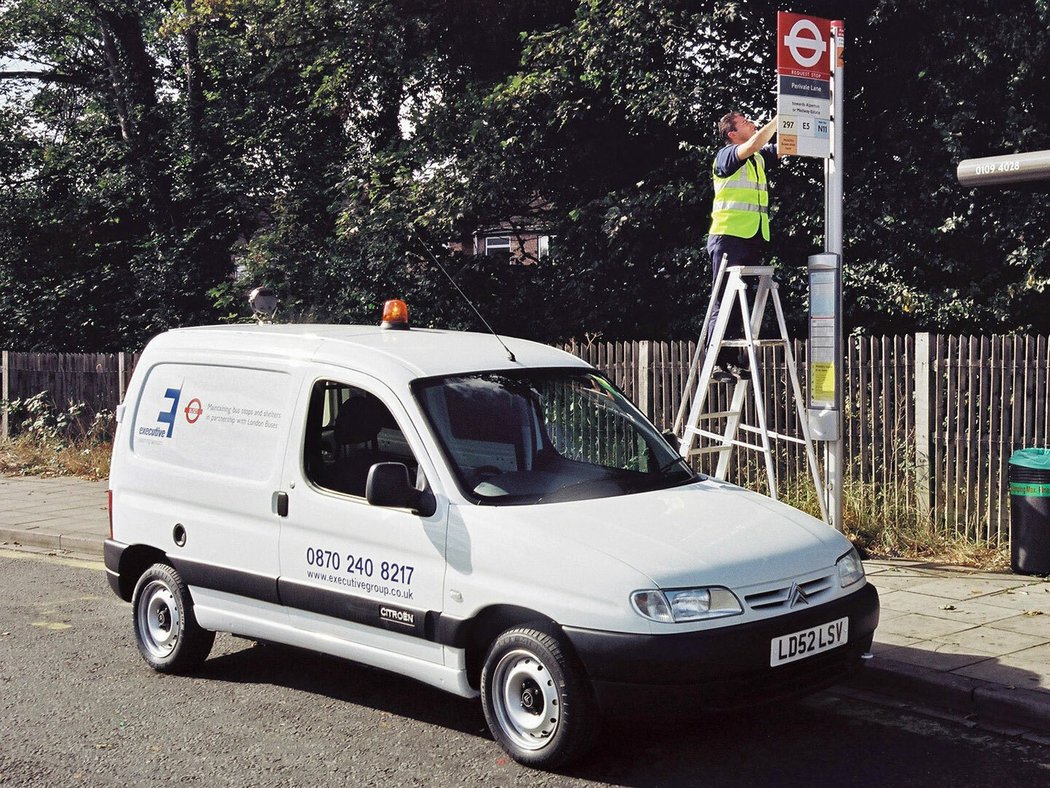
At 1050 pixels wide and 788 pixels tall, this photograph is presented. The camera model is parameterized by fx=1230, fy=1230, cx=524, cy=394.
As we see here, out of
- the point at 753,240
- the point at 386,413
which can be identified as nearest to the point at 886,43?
the point at 753,240

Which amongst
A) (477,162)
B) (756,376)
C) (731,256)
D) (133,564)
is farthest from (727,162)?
(477,162)

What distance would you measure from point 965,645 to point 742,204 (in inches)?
145

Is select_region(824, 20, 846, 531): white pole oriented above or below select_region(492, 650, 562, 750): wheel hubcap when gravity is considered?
above

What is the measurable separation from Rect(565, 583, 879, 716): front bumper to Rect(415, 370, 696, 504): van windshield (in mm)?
877

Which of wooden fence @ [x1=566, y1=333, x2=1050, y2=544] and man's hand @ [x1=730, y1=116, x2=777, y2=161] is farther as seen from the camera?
wooden fence @ [x1=566, y1=333, x2=1050, y2=544]

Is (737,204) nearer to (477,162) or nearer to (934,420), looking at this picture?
(934,420)

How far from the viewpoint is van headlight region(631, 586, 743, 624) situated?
4734 millimetres

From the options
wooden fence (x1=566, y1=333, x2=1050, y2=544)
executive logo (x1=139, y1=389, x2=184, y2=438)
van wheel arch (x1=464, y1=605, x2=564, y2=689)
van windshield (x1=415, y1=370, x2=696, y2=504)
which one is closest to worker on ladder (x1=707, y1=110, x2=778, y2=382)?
wooden fence (x1=566, y1=333, x2=1050, y2=544)

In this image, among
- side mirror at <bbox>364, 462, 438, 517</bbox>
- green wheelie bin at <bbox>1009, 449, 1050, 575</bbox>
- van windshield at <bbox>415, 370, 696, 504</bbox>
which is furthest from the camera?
green wheelie bin at <bbox>1009, 449, 1050, 575</bbox>

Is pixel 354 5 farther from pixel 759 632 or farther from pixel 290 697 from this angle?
pixel 759 632

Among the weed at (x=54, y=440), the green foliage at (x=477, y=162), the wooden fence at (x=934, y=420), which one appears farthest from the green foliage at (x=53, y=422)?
the wooden fence at (x=934, y=420)

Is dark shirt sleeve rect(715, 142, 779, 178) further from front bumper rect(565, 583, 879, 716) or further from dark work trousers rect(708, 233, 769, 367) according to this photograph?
front bumper rect(565, 583, 879, 716)

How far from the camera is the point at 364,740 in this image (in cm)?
547

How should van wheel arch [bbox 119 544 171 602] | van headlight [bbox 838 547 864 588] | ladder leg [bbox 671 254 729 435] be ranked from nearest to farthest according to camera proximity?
1. van headlight [bbox 838 547 864 588]
2. van wheel arch [bbox 119 544 171 602]
3. ladder leg [bbox 671 254 729 435]
